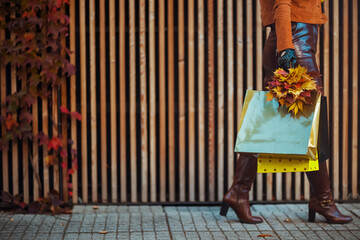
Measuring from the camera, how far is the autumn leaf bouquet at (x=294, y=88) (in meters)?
4.73

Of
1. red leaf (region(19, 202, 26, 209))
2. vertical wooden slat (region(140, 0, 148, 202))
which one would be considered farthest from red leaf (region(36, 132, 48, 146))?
vertical wooden slat (region(140, 0, 148, 202))

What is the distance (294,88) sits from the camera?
4762mm

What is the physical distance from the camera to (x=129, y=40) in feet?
19.4

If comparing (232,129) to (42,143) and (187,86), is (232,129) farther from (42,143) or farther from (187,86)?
(42,143)

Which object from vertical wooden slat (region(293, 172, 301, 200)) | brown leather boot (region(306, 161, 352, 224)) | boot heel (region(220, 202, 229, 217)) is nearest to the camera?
brown leather boot (region(306, 161, 352, 224))

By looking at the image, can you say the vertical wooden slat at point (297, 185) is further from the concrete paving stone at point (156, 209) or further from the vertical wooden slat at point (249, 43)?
the concrete paving stone at point (156, 209)

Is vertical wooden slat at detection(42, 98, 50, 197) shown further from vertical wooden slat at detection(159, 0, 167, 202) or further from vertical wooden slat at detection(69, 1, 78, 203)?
vertical wooden slat at detection(159, 0, 167, 202)

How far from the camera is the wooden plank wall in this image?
5922 millimetres

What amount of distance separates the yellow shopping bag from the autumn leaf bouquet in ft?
0.24

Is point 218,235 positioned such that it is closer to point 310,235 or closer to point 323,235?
point 310,235

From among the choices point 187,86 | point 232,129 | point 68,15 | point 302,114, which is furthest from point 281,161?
point 68,15

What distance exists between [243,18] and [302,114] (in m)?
1.65

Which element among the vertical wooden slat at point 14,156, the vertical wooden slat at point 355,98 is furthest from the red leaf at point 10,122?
the vertical wooden slat at point 355,98

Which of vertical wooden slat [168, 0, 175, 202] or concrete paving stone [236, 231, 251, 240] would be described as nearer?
concrete paving stone [236, 231, 251, 240]
